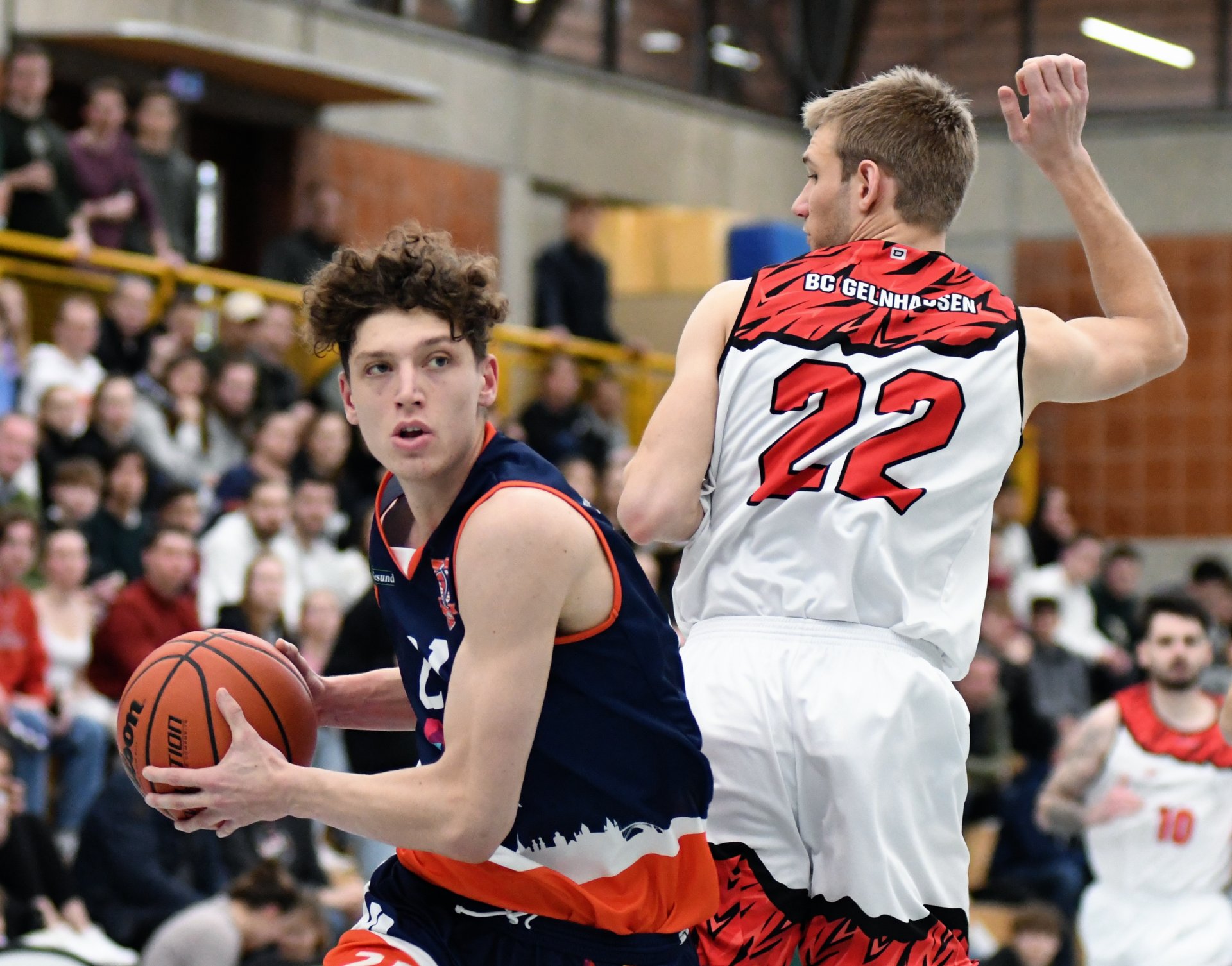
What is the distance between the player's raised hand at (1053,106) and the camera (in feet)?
13.9

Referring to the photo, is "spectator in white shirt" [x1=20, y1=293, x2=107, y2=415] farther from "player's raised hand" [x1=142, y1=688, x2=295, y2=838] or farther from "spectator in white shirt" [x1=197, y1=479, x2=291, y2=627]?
"player's raised hand" [x1=142, y1=688, x2=295, y2=838]

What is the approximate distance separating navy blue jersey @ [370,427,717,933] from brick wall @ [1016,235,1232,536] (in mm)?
17988

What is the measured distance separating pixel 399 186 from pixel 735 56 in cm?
566

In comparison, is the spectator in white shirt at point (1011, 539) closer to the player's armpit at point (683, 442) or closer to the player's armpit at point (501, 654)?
the player's armpit at point (683, 442)

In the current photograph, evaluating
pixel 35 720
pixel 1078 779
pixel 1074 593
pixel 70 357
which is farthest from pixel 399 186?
pixel 1078 779

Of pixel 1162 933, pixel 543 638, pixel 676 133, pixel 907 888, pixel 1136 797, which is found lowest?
pixel 1162 933

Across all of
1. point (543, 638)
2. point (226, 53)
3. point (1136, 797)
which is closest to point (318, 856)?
point (1136, 797)

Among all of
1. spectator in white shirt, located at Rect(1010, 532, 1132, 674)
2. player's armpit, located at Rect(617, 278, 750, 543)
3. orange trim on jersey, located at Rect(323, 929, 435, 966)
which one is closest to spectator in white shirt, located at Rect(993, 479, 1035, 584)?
spectator in white shirt, located at Rect(1010, 532, 1132, 674)

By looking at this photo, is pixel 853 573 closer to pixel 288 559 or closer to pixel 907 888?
pixel 907 888

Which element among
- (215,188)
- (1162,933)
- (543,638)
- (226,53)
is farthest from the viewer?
(215,188)

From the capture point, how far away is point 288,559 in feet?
34.0

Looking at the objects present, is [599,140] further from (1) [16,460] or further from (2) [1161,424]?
(1) [16,460]

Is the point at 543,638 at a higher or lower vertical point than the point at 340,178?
lower

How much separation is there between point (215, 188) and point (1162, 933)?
35.4 feet
